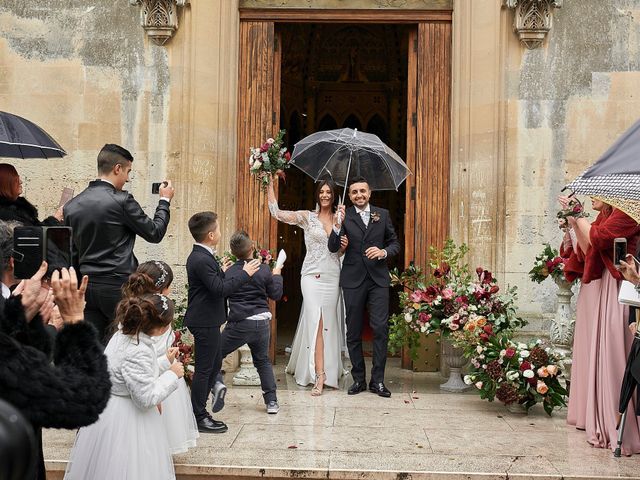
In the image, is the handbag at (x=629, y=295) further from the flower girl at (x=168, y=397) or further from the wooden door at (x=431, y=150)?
the wooden door at (x=431, y=150)

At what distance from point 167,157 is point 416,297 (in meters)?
3.23

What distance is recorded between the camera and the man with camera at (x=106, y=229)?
18.6 ft

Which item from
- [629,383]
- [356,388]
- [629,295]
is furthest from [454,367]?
[629,295]

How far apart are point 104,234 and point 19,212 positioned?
605mm

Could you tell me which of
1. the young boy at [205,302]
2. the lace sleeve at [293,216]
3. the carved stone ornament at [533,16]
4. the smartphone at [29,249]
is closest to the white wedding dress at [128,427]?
the smartphone at [29,249]

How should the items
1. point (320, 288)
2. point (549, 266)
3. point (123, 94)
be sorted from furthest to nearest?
point (123, 94) < point (320, 288) < point (549, 266)

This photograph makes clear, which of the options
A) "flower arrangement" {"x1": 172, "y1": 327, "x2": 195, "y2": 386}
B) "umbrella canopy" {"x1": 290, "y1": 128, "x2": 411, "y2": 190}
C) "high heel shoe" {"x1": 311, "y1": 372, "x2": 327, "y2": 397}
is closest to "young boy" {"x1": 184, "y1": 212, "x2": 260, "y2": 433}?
"flower arrangement" {"x1": 172, "y1": 327, "x2": 195, "y2": 386}

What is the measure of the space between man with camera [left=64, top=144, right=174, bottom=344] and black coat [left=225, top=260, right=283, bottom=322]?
1168 millimetres

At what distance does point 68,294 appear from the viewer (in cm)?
299

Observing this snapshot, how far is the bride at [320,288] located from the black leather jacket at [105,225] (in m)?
2.58

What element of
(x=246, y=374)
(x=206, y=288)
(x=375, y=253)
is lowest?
(x=246, y=374)

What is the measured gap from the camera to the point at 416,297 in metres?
8.05

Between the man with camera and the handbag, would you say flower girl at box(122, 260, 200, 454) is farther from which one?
the handbag

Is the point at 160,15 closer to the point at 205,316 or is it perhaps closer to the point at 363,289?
the point at 363,289
